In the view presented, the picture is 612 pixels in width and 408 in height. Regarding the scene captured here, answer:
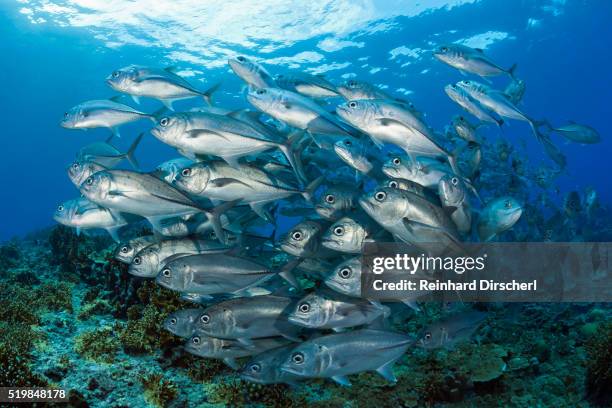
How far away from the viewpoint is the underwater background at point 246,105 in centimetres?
547

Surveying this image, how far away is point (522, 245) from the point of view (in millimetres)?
8742

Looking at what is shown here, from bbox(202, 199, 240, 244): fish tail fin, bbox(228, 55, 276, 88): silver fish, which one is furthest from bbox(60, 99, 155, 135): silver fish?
bbox(202, 199, 240, 244): fish tail fin

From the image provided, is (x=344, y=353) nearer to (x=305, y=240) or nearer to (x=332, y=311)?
(x=332, y=311)

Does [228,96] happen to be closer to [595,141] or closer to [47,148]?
[595,141]

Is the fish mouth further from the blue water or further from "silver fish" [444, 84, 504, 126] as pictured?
the blue water

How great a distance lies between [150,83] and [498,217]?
517 centimetres

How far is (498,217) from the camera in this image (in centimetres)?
493

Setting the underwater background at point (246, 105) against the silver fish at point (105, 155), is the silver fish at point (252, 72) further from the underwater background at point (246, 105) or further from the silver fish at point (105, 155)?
the silver fish at point (105, 155)

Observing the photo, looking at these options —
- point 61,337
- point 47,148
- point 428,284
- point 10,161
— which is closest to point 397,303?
point 428,284

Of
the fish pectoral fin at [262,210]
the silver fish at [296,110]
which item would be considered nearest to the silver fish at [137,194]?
the fish pectoral fin at [262,210]

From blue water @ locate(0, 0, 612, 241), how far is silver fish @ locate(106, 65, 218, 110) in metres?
16.6

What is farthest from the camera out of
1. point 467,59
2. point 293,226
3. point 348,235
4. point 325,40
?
point 325,40

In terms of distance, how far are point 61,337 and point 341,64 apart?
3235 centimetres

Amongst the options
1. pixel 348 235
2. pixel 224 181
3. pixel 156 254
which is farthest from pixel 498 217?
pixel 156 254
